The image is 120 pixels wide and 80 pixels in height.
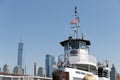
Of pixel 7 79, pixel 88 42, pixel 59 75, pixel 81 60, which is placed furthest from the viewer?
pixel 88 42

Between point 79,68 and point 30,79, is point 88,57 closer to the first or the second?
point 79,68

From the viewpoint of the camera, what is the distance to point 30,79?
2162 cm

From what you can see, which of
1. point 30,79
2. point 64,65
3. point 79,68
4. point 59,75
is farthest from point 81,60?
point 59,75

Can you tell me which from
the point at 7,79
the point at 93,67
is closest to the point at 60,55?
the point at 93,67

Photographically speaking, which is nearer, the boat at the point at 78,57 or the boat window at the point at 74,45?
the boat at the point at 78,57

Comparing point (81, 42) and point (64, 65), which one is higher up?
point (81, 42)

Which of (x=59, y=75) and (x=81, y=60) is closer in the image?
(x=59, y=75)

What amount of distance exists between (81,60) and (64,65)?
7.55 feet

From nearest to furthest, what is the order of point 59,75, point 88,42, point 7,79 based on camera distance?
point 59,75
point 7,79
point 88,42

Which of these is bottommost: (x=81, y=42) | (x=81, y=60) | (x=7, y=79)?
(x=7, y=79)

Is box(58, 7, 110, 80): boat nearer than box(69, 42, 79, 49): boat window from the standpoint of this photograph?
Yes

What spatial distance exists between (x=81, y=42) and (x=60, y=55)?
2.42 meters

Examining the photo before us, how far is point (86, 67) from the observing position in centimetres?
2502

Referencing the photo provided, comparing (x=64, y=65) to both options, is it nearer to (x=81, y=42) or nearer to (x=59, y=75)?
(x=81, y=42)
